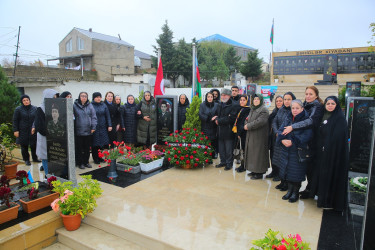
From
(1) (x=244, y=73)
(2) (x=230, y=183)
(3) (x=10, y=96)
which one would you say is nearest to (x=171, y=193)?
(2) (x=230, y=183)

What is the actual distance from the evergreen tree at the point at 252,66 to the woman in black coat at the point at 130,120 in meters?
27.5

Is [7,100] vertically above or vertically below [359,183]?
above

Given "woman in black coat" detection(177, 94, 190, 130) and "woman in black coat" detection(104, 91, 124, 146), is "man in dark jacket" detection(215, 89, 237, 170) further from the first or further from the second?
"woman in black coat" detection(104, 91, 124, 146)

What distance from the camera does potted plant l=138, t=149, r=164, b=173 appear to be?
5395 millimetres

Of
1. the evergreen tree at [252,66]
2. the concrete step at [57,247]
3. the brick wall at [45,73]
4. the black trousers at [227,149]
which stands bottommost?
the concrete step at [57,247]

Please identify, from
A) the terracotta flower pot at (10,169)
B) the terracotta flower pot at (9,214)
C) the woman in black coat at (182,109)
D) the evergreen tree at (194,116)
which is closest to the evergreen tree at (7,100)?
the terracotta flower pot at (10,169)

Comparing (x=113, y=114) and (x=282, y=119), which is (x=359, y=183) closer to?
(x=282, y=119)

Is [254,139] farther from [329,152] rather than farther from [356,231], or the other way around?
[356,231]

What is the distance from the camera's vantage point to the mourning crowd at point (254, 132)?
3566mm

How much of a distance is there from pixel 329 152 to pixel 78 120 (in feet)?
15.2

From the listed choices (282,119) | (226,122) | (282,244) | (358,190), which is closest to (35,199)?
(282,244)

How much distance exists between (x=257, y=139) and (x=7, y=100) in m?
7.17

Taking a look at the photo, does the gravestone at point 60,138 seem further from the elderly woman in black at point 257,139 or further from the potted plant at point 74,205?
the elderly woman in black at point 257,139

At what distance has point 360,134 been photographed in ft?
13.6
